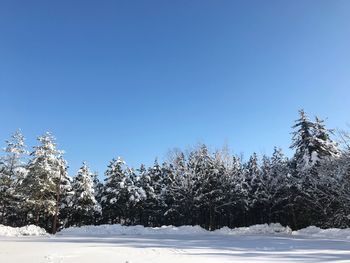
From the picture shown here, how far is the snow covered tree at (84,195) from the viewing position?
44656mm

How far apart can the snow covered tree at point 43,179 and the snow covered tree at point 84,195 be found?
318 centimetres

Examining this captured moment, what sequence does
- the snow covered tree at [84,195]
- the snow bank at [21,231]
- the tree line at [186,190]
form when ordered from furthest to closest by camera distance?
the snow covered tree at [84,195] → the tree line at [186,190] → the snow bank at [21,231]

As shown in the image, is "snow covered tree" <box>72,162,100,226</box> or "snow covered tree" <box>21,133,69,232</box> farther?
"snow covered tree" <box>72,162,100,226</box>

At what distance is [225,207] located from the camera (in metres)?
45.6

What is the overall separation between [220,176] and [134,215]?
12831 millimetres

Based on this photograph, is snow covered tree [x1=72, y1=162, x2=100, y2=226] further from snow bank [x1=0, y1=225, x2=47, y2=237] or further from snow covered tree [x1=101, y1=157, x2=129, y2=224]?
snow bank [x1=0, y1=225, x2=47, y2=237]

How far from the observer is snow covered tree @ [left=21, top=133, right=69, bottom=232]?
130 feet

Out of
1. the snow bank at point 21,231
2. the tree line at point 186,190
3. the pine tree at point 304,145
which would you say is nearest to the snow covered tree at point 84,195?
the tree line at point 186,190

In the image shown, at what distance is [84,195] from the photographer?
4431 cm

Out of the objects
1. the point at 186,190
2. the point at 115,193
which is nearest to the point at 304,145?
the point at 186,190

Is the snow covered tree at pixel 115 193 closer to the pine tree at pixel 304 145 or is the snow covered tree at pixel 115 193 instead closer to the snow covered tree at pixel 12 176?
the snow covered tree at pixel 12 176

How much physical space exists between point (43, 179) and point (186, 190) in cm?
1599

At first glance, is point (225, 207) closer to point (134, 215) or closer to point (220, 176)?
point (220, 176)

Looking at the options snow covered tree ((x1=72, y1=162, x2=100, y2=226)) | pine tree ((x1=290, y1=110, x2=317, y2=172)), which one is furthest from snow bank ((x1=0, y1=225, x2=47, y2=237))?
pine tree ((x1=290, y1=110, x2=317, y2=172))
